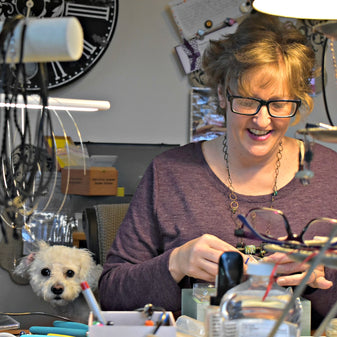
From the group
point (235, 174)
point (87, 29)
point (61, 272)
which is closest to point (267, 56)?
point (235, 174)

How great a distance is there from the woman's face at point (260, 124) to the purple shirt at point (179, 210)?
129 millimetres

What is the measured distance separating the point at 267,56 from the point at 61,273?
3.56 feet

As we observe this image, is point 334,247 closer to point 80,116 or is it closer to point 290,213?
point 290,213

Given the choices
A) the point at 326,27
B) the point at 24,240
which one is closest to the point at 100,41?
the point at 24,240

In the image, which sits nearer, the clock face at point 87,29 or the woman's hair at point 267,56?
the woman's hair at point 267,56

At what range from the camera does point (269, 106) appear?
151 centimetres

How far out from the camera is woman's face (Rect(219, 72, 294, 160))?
151 cm

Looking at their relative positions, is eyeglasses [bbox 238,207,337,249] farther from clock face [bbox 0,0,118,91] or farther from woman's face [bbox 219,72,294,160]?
clock face [bbox 0,0,118,91]

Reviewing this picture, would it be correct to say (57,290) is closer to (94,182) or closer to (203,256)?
(203,256)

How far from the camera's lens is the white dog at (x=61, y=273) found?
82.7 inches

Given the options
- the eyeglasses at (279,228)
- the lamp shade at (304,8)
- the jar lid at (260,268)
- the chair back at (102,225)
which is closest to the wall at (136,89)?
the chair back at (102,225)

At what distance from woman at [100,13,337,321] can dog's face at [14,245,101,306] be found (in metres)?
0.60

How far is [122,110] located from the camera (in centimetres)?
334

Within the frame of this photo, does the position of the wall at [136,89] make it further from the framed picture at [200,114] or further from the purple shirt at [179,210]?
the purple shirt at [179,210]
